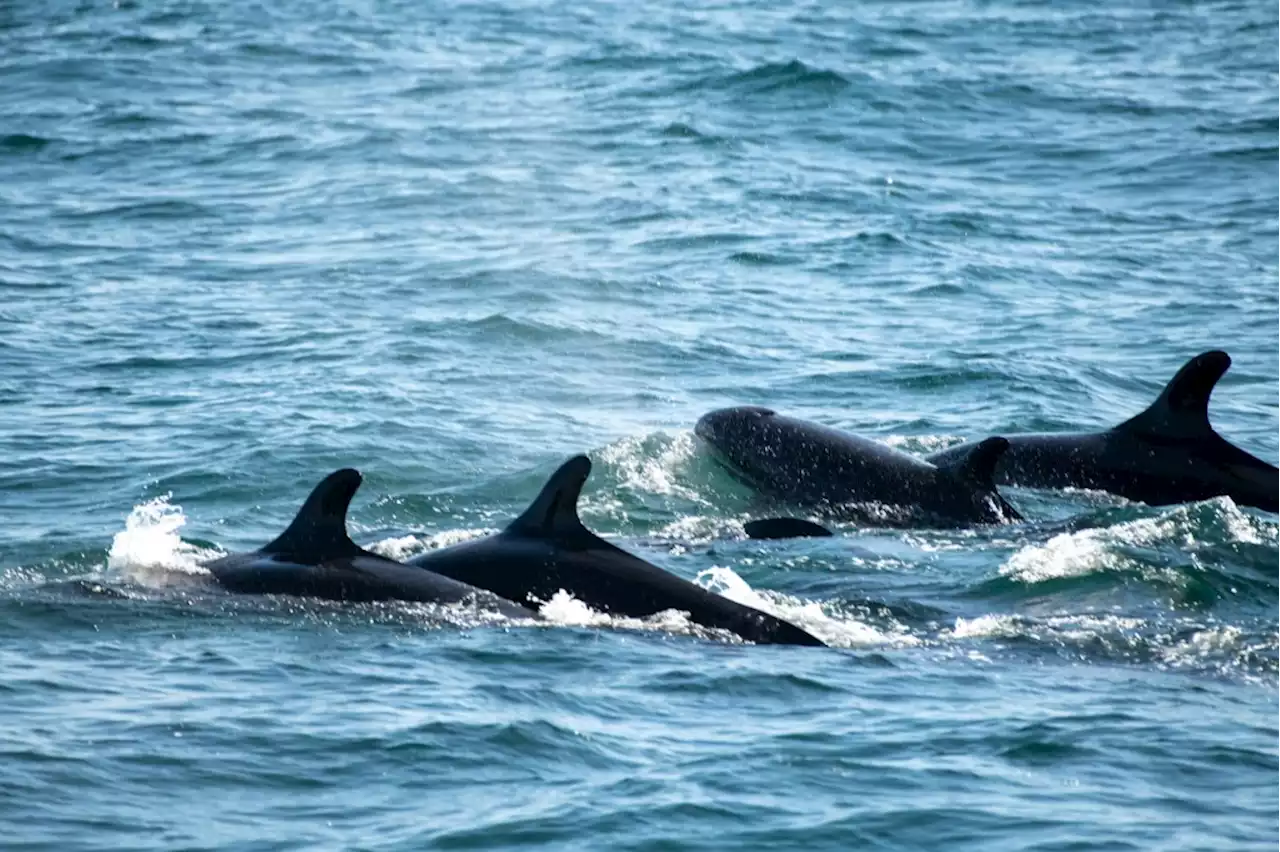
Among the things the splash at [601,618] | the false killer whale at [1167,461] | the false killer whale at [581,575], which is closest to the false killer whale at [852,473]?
the false killer whale at [1167,461]

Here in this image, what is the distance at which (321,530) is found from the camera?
14.9m

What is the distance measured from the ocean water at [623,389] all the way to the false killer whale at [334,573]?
191mm

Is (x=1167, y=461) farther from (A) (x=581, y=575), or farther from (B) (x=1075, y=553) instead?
(A) (x=581, y=575)

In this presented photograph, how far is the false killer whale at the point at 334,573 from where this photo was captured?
1469cm

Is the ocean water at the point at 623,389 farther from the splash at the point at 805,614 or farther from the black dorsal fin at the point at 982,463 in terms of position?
the black dorsal fin at the point at 982,463

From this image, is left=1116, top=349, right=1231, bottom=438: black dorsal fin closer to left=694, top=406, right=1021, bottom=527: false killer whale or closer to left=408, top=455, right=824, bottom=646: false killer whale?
left=694, top=406, right=1021, bottom=527: false killer whale

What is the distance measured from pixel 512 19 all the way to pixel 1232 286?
Answer: 1061 inches

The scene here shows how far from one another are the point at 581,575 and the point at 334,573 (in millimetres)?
1721

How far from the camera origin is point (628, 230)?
3231cm

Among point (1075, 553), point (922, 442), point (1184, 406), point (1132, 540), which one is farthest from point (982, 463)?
point (922, 442)

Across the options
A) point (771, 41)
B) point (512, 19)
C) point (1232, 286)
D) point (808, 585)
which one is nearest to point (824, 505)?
point (808, 585)

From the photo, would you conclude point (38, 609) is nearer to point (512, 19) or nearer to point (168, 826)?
point (168, 826)

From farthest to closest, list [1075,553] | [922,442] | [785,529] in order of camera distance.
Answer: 1. [922,442]
2. [785,529]
3. [1075,553]

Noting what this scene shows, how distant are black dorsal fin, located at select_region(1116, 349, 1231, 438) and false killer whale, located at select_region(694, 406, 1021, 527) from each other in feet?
5.43
